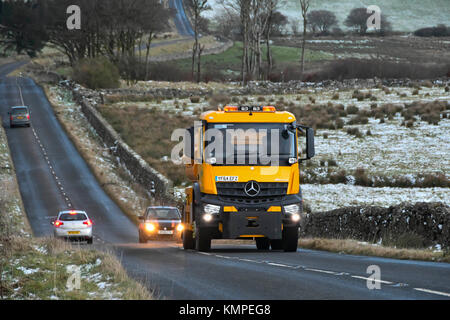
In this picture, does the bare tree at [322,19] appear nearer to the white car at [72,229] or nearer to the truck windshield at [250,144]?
the white car at [72,229]

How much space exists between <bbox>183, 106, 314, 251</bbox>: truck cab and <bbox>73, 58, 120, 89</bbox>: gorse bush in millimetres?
62630

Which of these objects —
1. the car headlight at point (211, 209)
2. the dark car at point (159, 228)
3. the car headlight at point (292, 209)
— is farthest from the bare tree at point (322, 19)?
the car headlight at point (211, 209)

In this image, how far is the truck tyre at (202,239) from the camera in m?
20.1

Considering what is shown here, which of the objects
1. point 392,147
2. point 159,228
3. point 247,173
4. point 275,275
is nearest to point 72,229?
point 159,228

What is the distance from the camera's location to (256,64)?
97625 mm

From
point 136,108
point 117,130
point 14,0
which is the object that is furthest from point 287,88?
point 14,0

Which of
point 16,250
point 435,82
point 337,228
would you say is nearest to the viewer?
point 16,250

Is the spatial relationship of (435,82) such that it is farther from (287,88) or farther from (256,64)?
(256,64)

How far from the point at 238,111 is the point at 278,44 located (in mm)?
136162

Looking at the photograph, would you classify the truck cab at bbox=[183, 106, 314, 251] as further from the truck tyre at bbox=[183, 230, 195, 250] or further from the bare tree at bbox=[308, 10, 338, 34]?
the bare tree at bbox=[308, 10, 338, 34]

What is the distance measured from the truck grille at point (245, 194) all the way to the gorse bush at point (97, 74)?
6328 cm

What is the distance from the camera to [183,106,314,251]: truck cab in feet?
62.9

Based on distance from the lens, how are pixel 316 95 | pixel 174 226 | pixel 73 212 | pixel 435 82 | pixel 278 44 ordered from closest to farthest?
pixel 174 226 → pixel 73 212 → pixel 316 95 → pixel 435 82 → pixel 278 44
